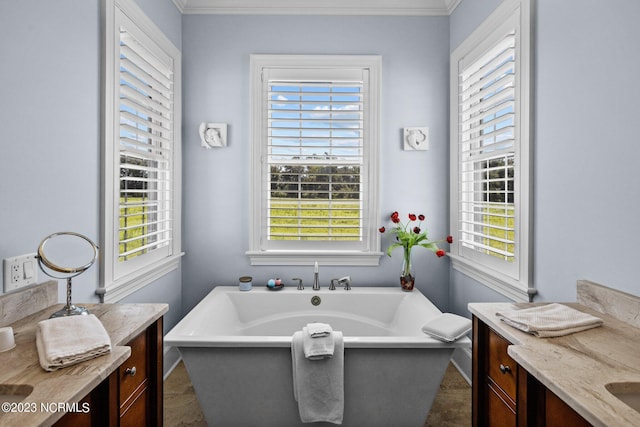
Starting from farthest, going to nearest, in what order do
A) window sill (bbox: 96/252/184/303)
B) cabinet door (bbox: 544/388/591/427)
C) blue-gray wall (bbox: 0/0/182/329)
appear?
1. window sill (bbox: 96/252/184/303)
2. blue-gray wall (bbox: 0/0/182/329)
3. cabinet door (bbox: 544/388/591/427)

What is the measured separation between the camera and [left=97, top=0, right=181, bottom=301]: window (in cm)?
191

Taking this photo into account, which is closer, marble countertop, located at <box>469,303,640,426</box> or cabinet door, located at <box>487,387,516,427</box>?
marble countertop, located at <box>469,303,640,426</box>

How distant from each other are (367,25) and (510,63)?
4.25 feet

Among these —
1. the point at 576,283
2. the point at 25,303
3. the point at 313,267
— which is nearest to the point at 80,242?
the point at 25,303

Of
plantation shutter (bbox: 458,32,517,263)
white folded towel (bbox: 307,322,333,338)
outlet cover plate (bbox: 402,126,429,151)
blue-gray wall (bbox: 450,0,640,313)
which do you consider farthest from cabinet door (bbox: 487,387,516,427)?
outlet cover plate (bbox: 402,126,429,151)

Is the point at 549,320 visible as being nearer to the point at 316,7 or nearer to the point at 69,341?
the point at 69,341

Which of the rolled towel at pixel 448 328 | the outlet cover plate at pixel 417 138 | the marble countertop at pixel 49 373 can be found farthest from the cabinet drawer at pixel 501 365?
the outlet cover plate at pixel 417 138

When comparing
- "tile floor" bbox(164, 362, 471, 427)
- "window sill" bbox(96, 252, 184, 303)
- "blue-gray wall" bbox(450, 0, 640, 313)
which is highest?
"blue-gray wall" bbox(450, 0, 640, 313)

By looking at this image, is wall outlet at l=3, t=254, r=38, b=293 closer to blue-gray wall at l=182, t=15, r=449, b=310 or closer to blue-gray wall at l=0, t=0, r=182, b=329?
blue-gray wall at l=0, t=0, r=182, b=329

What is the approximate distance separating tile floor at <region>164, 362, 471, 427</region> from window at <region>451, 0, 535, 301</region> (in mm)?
748

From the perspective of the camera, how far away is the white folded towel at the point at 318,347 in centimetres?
176

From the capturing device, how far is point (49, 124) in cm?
151

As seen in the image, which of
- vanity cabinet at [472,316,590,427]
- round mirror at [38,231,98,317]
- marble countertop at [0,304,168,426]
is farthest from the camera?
round mirror at [38,231,98,317]

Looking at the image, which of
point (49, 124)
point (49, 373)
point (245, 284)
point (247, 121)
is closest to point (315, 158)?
point (247, 121)
